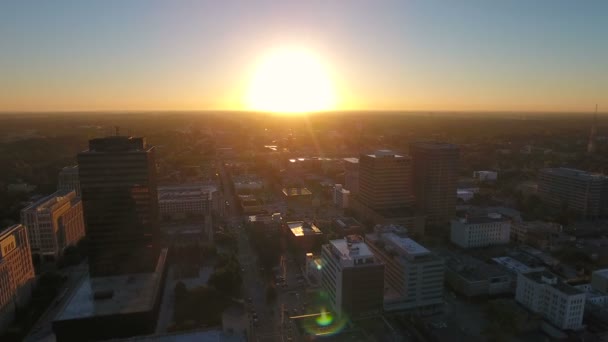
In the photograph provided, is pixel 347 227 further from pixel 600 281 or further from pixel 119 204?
pixel 119 204

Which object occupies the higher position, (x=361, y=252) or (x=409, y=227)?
(x=361, y=252)

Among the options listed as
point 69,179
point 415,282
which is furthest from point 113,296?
point 69,179

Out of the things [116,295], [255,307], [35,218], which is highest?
[35,218]

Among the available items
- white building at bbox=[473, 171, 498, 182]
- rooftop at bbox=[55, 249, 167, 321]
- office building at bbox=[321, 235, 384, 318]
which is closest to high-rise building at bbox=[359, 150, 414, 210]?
office building at bbox=[321, 235, 384, 318]

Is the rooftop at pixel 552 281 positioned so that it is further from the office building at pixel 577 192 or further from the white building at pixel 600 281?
the office building at pixel 577 192

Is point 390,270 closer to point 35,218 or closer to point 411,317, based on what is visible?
point 411,317

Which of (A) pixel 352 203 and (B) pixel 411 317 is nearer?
(B) pixel 411 317

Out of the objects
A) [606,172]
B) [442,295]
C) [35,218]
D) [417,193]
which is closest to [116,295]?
[35,218]
